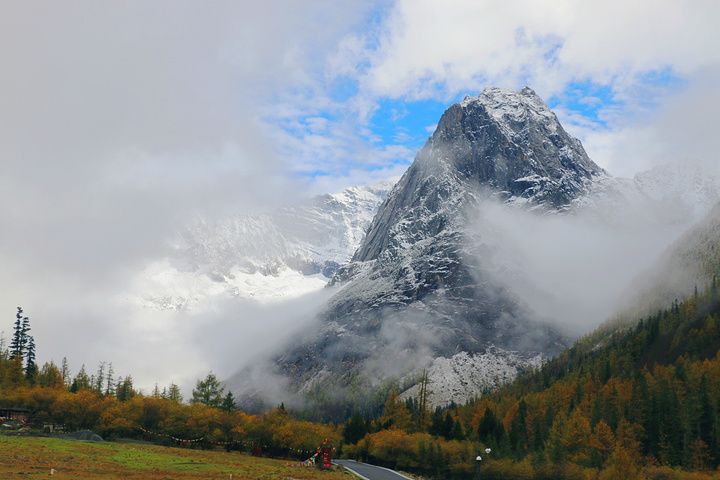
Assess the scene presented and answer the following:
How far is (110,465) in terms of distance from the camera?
62094mm

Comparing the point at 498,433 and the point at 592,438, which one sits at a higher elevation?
the point at 592,438

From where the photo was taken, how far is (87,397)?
112 meters

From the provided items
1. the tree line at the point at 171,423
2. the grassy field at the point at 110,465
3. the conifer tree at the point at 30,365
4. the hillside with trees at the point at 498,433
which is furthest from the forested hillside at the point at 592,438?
the conifer tree at the point at 30,365

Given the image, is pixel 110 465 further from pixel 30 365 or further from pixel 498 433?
pixel 30 365

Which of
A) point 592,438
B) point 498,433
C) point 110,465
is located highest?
point 110,465

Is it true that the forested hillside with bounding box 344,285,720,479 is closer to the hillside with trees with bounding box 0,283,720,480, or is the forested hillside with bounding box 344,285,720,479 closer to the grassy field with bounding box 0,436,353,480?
the hillside with trees with bounding box 0,283,720,480

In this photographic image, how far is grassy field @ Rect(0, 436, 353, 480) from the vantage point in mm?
53328

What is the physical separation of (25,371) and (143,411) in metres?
70.4

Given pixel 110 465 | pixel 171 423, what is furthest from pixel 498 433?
pixel 110 465

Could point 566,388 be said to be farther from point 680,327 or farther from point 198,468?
point 198,468

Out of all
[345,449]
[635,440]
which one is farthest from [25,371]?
[635,440]

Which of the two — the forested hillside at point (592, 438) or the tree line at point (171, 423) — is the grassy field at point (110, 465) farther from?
the forested hillside at point (592, 438)

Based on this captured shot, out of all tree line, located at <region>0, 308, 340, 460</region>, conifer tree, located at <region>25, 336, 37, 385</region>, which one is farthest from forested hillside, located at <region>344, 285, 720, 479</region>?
conifer tree, located at <region>25, 336, 37, 385</region>

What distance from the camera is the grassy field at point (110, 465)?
53.3 m
